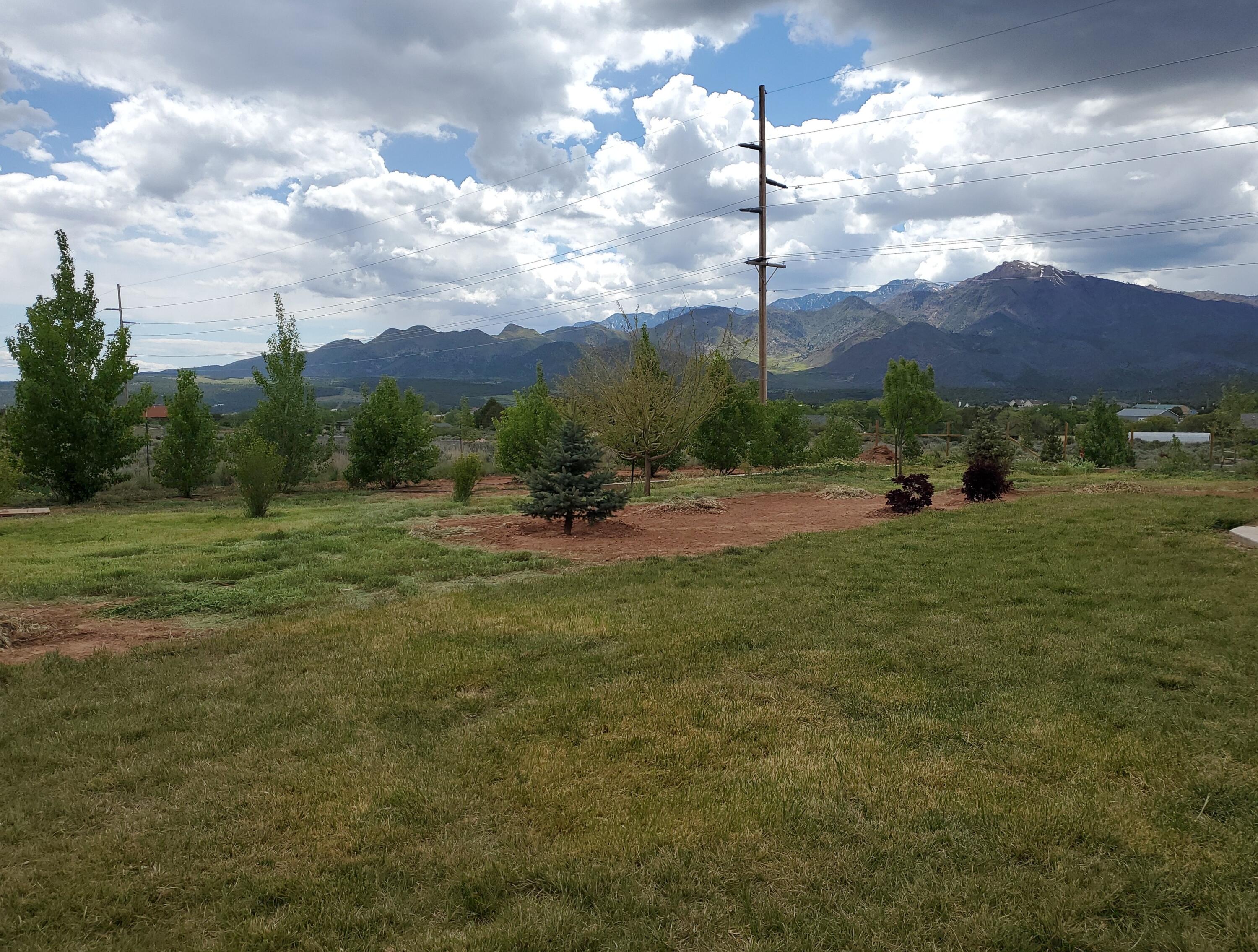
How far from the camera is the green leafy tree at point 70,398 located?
1823cm

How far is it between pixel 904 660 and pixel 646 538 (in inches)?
242

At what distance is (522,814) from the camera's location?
3.44 meters

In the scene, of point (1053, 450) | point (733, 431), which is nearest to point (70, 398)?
point (733, 431)

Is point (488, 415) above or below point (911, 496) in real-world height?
above

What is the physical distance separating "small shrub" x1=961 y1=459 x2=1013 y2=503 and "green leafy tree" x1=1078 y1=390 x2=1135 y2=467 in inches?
649

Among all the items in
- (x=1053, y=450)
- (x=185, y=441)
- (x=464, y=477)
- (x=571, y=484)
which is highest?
(x=185, y=441)

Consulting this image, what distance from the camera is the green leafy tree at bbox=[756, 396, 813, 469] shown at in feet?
81.1

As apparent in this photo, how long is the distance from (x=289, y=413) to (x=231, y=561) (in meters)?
13.0

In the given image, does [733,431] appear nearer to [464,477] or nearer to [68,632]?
[464,477]

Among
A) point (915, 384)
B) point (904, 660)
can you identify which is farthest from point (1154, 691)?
point (915, 384)

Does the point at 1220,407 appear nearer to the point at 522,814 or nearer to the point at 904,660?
the point at 904,660

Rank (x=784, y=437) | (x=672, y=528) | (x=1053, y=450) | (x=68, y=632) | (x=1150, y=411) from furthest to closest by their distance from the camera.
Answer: (x=1150, y=411) → (x=1053, y=450) → (x=784, y=437) → (x=672, y=528) → (x=68, y=632)

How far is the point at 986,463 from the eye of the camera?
14.3 metres

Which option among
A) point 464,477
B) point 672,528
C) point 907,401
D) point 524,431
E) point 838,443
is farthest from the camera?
point 838,443
